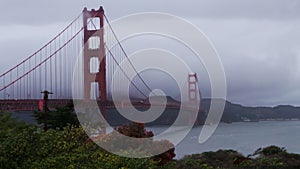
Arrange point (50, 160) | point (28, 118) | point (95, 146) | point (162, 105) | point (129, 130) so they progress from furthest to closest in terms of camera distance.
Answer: point (28, 118) → point (162, 105) → point (129, 130) → point (95, 146) → point (50, 160)

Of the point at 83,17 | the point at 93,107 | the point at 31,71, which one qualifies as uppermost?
the point at 83,17

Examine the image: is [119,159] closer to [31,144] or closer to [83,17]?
[31,144]

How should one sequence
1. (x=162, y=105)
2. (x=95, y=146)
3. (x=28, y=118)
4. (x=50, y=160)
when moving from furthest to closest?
1. (x=28, y=118)
2. (x=162, y=105)
3. (x=95, y=146)
4. (x=50, y=160)

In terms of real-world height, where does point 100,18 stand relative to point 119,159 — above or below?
above

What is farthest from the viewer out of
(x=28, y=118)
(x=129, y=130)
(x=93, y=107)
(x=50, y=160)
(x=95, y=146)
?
(x=28, y=118)

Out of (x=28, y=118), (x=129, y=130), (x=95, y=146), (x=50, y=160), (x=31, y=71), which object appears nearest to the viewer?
(x=50, y=160)

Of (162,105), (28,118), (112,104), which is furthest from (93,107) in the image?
(28,118)

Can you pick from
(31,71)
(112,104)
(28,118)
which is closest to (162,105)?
→ (112,104)

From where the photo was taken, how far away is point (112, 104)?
20672 mm

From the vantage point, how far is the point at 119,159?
9344 mm

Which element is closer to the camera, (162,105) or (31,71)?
(162,105)

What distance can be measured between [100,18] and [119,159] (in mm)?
18722

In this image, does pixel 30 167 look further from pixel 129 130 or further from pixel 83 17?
pixel 83 17

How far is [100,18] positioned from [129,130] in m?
15.3
